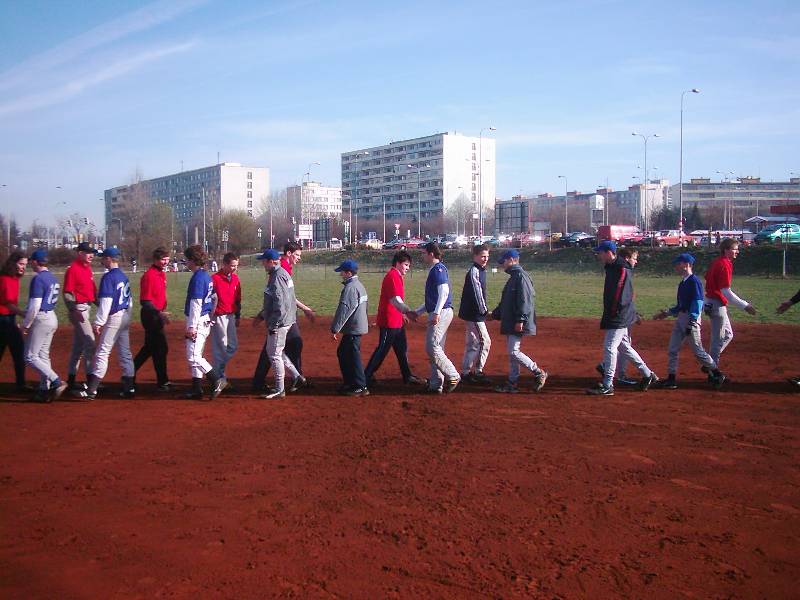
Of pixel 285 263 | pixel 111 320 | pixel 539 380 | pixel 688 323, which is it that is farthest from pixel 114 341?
pixel 688 323

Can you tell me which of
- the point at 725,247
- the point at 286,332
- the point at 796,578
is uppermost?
the point at 725,247

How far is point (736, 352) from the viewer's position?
13258 millimetres

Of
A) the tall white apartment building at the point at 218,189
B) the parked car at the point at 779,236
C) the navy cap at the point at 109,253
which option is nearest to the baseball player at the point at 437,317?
the navy cap at the point at 109,253

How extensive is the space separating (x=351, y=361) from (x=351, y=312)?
718 millimetres

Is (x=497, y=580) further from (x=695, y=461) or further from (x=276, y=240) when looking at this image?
(x=276, y=240)

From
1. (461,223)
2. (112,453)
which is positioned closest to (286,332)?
(112,453)

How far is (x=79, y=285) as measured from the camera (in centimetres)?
960

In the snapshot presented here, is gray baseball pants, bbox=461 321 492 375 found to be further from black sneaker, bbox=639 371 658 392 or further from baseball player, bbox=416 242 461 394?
black sneaker, bbox=639 371 658 392

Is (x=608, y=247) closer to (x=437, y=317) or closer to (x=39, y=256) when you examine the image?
(x=437, y=317)

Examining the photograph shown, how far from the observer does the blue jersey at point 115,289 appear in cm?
916

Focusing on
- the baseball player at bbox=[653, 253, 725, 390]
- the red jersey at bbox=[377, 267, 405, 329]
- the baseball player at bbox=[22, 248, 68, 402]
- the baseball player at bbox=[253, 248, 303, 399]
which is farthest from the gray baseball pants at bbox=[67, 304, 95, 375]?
the baseball player at bbox=[653, 253, 725, 390]

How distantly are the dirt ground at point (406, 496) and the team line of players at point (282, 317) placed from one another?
15.7 inches

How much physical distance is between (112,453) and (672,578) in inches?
211

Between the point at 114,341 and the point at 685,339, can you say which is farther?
the point at 685,339
